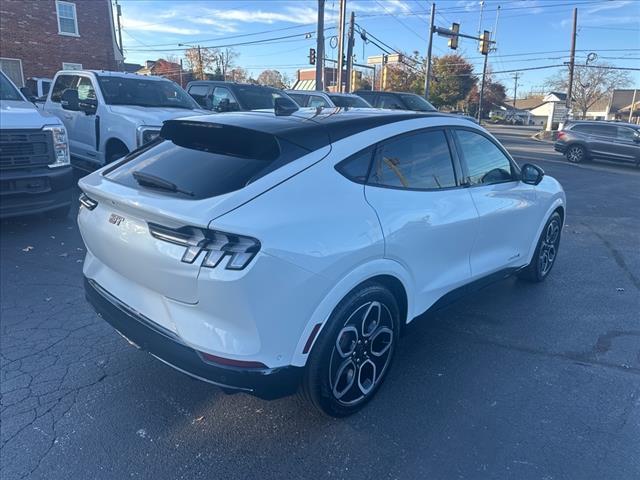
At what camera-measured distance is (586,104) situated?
2918 inches

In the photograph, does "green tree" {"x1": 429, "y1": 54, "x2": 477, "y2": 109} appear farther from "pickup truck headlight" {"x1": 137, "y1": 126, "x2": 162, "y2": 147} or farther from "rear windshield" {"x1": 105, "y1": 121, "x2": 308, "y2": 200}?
"rear windshield" {"x1": 105, "y1": 121, "x2": 308, "y2": 200}

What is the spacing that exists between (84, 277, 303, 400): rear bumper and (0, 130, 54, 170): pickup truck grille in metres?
3.99

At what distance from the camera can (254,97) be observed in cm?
1027

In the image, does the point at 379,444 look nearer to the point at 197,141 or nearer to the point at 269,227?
the point at 269,227

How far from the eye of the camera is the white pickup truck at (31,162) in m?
5.41

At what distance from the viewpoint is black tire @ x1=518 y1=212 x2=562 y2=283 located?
4.75 m

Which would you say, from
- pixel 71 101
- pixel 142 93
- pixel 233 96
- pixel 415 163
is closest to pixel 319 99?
pixel 233 96

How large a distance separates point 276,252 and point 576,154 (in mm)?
20336

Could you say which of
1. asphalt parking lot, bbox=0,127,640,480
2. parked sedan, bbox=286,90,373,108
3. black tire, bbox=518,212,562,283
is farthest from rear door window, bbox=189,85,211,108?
black tire, bbox=518,212,562,283

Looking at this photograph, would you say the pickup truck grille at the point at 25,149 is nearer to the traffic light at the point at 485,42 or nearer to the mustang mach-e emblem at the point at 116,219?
the mustang mach-e emblem at the point at 116,219

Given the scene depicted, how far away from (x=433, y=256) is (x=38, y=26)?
24480 millimetres

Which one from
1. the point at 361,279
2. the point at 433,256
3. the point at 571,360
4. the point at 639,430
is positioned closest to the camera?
the point at 361,279

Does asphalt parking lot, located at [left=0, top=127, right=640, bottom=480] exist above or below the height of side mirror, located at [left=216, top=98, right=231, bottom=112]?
below

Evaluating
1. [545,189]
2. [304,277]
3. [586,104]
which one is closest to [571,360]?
[545,189]
